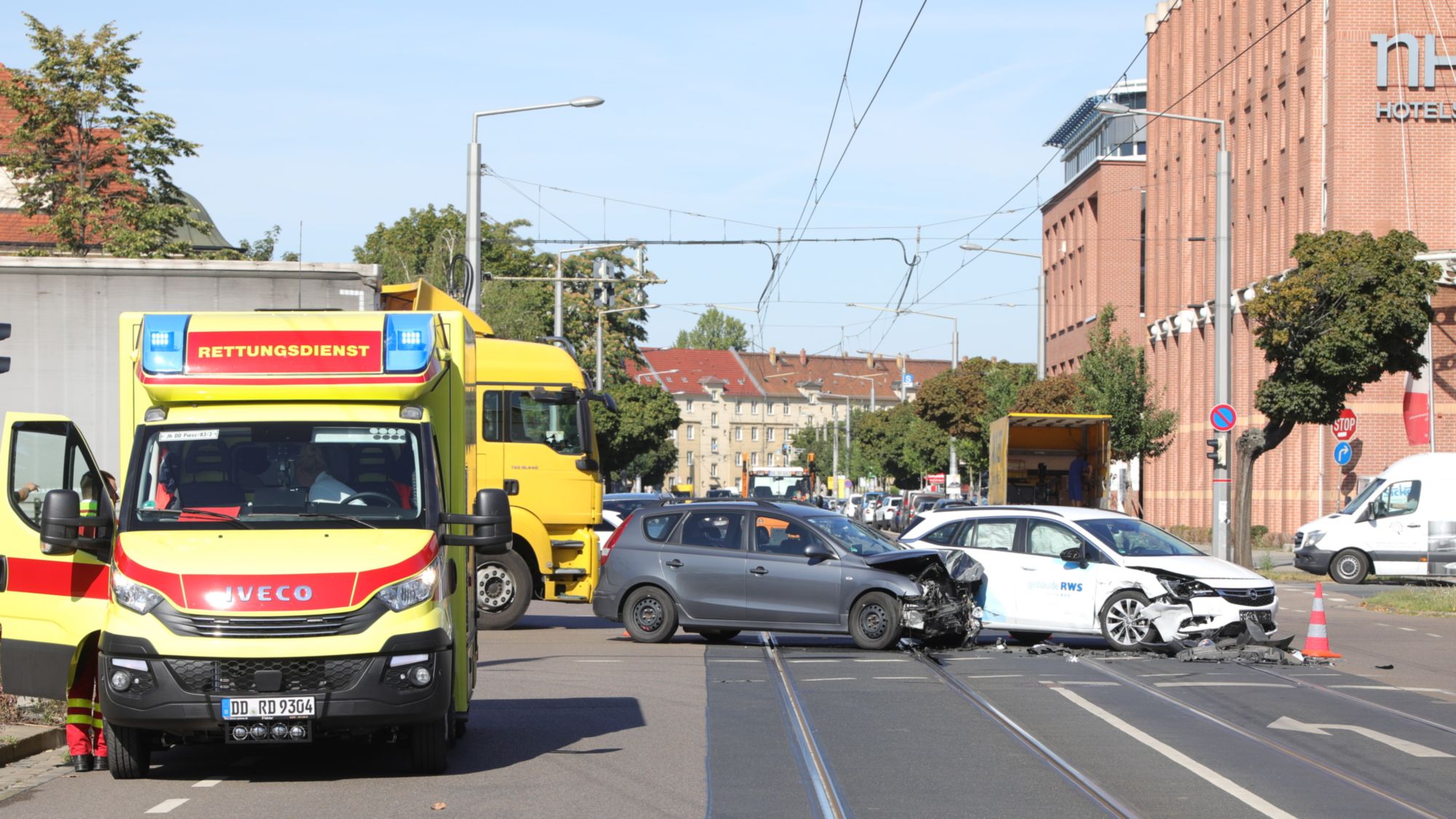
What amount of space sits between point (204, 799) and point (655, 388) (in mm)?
61985

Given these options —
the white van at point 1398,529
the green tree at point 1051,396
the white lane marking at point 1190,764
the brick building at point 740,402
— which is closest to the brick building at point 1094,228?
the green tree at point 1051,396

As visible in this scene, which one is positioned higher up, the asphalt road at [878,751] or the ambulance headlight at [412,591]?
the ambulance headlight at [412,591]

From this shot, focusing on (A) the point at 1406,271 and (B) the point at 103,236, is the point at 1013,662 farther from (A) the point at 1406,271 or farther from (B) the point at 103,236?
(B) the point at 103,236

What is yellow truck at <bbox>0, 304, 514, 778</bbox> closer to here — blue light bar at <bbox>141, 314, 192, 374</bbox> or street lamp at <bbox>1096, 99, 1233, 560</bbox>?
blue light bar at <bbox>141, 314, 192, 374</bbox>

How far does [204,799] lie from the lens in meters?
8.84

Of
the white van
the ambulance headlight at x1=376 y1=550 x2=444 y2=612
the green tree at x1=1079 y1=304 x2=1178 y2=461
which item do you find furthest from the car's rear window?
the green tree at x1=1079 y1=304 x2=1178 y2=461

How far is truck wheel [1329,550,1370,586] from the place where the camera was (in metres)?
30.8

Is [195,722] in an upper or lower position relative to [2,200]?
lower

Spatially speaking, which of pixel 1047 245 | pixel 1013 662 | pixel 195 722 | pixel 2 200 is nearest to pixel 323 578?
pixel 195 722

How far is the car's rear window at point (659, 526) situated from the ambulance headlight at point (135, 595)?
959cm

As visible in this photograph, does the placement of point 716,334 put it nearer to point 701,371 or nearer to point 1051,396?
point 701,371

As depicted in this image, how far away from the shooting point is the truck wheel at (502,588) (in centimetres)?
1961

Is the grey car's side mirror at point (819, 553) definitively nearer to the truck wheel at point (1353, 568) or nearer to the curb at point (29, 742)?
the curb at point (29, 742)

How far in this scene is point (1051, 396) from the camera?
2100 inches
